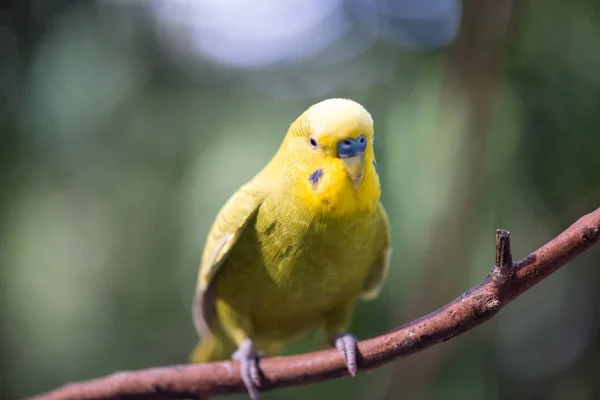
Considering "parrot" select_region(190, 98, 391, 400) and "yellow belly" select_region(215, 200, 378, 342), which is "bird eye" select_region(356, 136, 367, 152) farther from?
"yellow belly" select_region(215, 200, 378, 342)

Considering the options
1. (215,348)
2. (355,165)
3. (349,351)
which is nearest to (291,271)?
(349,351)

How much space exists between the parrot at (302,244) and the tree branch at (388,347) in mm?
30

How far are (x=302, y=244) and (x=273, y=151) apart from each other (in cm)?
41

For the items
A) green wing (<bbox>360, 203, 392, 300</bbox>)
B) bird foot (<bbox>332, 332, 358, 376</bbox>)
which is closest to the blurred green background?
green wing (<bbox>360, 203, 392, 300</bbox>)

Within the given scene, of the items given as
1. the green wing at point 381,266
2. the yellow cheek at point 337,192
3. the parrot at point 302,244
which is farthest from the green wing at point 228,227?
the green wing at point 381,266

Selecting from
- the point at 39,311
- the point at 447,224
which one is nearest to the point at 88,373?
the point at 39,311

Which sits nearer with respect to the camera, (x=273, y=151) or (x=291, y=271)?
(x=291, y=271)

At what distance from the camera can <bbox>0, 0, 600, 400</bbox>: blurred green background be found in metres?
1.13

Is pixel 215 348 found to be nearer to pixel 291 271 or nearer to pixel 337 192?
pixel 291 271

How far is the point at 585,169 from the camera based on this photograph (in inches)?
43.1

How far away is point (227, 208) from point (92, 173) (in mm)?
930

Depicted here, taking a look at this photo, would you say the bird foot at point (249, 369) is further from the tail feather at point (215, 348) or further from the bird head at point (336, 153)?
the bird head at point (336, 153)

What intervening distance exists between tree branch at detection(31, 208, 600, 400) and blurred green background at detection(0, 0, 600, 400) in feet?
1.19

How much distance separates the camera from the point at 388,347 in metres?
0.84
